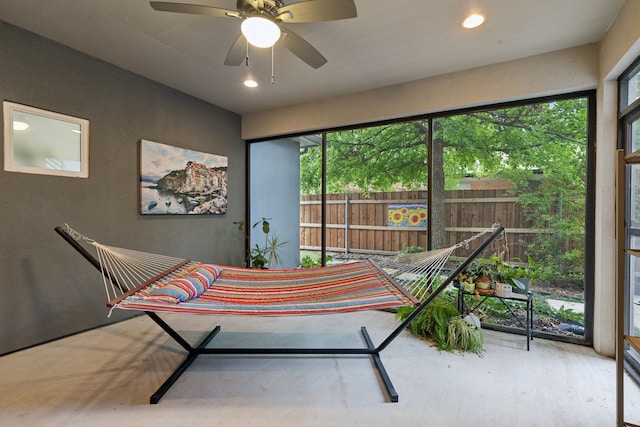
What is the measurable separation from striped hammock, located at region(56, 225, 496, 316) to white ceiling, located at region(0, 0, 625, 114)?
1469 millimetres

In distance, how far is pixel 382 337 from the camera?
2586 millimetres

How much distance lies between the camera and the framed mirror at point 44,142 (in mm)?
2203

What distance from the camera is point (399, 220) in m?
3.42

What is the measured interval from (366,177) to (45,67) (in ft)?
10.1

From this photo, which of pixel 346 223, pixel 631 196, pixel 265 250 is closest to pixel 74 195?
pixel 265 250

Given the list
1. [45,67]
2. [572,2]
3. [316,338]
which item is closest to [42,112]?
[45,67]

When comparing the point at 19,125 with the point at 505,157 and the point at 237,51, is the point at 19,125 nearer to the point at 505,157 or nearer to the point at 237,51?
the point at 237,51

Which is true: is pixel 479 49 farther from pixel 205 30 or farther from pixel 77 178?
pixel 77 178

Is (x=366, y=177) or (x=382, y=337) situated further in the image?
(x=366, y=177)

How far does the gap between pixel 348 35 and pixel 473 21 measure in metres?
0.86

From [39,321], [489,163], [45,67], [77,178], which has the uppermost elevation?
[45,67]

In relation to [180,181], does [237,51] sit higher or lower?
higher

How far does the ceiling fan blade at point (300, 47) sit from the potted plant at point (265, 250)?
2488 mm

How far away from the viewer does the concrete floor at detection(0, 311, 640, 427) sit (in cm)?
158
